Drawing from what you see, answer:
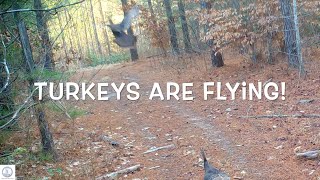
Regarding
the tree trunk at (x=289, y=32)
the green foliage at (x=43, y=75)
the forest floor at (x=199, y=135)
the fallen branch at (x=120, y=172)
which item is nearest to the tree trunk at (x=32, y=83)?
the green foliage at (x=43, y=75)

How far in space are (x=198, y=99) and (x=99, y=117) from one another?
9.30 feet

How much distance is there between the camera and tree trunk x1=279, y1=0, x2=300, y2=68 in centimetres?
998

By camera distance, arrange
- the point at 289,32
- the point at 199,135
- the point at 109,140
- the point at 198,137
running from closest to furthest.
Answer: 1. the point at 198,137
2. the point at 199,135
3. the point at 109,140
4. the point at 289,32

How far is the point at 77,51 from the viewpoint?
13.0 metres

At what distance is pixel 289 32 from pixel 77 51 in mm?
7171

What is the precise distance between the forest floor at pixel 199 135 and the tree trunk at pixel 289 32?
0.36 m

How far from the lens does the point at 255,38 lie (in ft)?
38.2

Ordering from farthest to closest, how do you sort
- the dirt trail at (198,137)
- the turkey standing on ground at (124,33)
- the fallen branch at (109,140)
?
the turkey standing on ground at (124,33)
the fallen branch at (109,140)
the dirt trail at (198,137)

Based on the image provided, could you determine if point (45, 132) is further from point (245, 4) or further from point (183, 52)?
point (183, 52)

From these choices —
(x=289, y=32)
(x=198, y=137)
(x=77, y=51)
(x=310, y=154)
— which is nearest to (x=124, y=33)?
(x=77, y=51)

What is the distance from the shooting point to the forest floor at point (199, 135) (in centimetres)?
583

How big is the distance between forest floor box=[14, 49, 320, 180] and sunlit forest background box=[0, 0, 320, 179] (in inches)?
20.8

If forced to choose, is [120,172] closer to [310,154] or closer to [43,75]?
[43,75]

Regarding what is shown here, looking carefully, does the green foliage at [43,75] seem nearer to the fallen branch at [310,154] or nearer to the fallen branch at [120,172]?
the fallen branch at [120,172]
